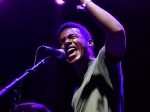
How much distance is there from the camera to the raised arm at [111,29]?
1.64 m

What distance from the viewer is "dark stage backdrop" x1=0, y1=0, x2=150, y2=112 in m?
4.14

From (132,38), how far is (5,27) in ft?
9.75

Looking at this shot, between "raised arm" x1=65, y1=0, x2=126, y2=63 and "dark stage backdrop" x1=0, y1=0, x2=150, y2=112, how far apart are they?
94.1 inches

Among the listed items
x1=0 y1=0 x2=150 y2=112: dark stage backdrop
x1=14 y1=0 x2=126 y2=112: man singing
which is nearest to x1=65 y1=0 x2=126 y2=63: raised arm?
x1=14 y1=0 x2=126 y2=112: man singing

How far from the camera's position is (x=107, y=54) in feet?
5.88

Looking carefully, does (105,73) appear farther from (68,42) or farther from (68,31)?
(68,31)

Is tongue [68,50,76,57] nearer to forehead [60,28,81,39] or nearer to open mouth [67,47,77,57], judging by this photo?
open mouth [67,47,77,57]

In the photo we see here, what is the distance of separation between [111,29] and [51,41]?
3.61 meters

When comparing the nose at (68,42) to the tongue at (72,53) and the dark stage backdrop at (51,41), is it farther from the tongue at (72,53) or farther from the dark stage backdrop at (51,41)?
the dark stage backdrop at (51,41)

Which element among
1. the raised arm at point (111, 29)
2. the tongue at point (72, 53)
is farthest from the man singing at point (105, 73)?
the tongue at point (72, 53)

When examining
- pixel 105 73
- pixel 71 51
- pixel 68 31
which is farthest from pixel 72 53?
pixel 105 73

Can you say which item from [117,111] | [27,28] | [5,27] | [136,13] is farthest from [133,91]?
[5,27]

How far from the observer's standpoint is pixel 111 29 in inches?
64.4

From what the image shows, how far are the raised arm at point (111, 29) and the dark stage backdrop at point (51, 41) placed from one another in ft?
7.84
